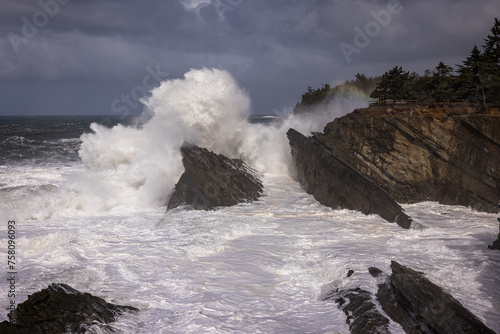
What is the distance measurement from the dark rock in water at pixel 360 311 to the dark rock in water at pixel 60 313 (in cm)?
418

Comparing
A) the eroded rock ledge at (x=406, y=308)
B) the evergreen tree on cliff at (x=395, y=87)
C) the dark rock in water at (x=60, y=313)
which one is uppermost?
the evergreen tree on cliff at (x=395, y=87)

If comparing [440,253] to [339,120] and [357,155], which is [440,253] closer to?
[357,155]

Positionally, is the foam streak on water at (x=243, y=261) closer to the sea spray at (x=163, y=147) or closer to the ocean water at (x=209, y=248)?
the ocean water at (x=209, y=248)

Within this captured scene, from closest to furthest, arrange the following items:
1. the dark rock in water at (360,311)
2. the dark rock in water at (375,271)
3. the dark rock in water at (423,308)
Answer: the dark rock in water at (423,308) < the dark rock in water at (360,311) < the dark rock in water at (375,271)

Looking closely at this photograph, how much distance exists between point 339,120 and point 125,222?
1259 cm

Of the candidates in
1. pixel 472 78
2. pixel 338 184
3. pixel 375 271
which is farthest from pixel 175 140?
pixel 472 78

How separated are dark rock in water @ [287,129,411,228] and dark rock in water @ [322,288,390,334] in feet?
22.7

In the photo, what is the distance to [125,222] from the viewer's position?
48.0 feet

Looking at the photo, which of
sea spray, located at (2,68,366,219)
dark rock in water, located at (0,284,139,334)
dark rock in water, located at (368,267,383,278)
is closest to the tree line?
sea spray, located at (2,68,366,219)

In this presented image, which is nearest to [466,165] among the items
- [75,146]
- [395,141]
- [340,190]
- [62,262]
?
[395,141]

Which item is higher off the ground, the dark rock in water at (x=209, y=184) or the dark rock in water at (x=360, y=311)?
the dark rock in water at (x=209, y=184)

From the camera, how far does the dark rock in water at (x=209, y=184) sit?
1683 cm

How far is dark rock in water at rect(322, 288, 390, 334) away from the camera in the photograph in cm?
676

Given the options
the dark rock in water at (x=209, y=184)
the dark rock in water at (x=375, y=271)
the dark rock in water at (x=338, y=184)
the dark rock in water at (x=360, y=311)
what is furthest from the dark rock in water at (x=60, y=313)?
the dark rock in water at (x=338, y=184)
